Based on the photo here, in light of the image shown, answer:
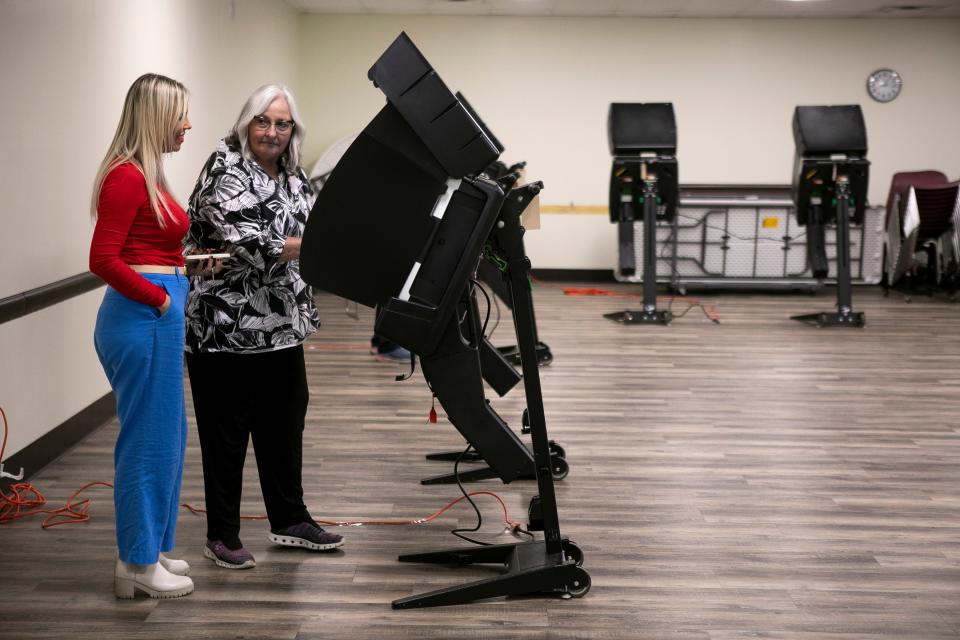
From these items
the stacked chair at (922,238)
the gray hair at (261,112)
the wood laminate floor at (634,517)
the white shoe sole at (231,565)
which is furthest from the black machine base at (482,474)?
the stacked chair at (922,238)

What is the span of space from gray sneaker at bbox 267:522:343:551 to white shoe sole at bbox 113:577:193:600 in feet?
1.41

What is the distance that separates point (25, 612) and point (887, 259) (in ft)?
29.3

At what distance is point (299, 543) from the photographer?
3.19 m

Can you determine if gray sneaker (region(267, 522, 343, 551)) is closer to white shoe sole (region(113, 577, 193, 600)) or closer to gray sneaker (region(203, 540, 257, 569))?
gray sneaker (region(203, 540, 257, 569))

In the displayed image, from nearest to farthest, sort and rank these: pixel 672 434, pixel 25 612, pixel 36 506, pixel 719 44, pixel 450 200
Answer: pixel 450 200 → pixel 25 612 → pixel 36 506 → pixel 672 434 → pixel 719 44

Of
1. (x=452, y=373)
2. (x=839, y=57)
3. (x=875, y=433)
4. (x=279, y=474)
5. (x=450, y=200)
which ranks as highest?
(x=839, y=57)

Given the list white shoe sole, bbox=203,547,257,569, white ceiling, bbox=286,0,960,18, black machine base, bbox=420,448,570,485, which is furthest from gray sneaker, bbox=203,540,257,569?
white ceiling, bbox=286,0,960,18

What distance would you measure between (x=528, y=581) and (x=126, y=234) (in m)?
1.43

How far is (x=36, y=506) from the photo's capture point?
357cm

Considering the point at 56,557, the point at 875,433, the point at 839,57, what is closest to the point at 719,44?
the point at 839,57

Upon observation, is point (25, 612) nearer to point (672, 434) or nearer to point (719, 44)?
point (672, 434)

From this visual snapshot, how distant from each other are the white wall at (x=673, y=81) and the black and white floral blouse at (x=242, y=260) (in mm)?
7721

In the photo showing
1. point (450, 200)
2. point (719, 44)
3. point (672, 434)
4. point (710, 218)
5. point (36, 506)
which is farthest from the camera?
point (719, 44)

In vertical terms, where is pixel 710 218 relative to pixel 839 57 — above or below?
below
